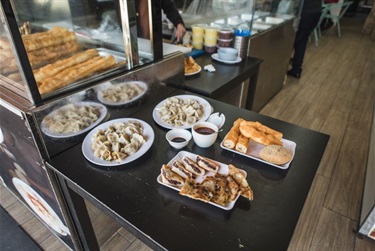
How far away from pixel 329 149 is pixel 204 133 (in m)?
1.55

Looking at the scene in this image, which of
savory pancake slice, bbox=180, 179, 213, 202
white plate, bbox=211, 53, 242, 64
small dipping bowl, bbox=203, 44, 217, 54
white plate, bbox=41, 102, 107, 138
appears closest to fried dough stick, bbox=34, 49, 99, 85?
white plate, bbox=41, 102, 107, 138

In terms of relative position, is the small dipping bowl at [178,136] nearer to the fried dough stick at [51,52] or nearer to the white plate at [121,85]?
the white plate at [121,85]

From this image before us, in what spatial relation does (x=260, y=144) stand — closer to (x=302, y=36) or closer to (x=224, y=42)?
(x=224, y=42)

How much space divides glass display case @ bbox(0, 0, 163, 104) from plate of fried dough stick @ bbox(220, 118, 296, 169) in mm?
493

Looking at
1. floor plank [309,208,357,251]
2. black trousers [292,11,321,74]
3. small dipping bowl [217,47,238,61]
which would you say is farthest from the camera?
black trousers [292,11,321,74]

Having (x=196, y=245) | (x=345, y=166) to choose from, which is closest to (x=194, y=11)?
(x=345, y=166)

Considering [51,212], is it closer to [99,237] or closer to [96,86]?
[99,237]

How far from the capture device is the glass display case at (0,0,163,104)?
0.79m

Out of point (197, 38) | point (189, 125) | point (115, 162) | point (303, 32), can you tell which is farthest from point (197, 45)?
point (303, 32)

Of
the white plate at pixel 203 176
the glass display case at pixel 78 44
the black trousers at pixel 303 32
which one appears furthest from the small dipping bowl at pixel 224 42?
the black trousers at pixel 303 32

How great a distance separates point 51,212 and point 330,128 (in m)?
2.25

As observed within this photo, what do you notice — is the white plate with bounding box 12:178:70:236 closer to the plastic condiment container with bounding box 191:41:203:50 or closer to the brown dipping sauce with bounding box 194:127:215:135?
the brown dipping sauce with bounding box 194:127:215:135

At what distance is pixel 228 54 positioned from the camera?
1.58 m

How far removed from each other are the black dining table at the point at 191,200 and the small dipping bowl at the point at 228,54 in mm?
815
